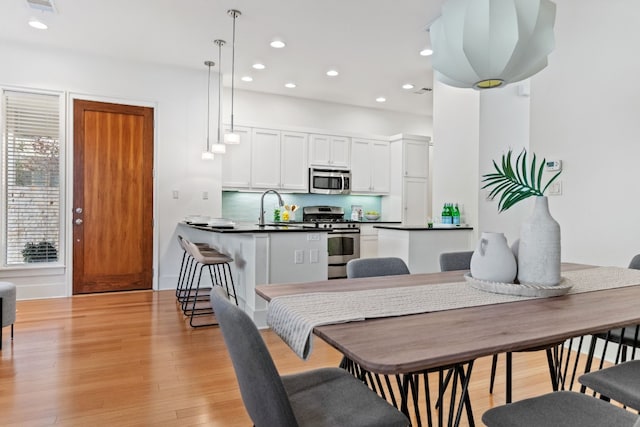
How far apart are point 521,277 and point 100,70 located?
5209mm

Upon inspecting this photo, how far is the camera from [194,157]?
5.28m

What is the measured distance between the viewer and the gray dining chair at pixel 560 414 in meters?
1.08

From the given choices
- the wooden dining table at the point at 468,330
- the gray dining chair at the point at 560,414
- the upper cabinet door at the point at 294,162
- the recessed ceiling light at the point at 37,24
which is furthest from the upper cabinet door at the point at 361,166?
the gray dining chair at the point at 560,414

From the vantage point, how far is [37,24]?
3.97 meters

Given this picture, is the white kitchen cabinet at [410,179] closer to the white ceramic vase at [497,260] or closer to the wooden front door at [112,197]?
the wooden front door at [112,197]

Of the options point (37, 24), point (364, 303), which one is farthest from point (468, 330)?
point (37, 24)

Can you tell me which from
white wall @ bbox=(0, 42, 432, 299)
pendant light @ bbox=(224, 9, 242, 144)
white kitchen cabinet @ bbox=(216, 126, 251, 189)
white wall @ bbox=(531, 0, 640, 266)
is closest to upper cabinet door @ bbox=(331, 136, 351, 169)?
white kitchen cabinet @ bbox=(216, 126, 251, 189)

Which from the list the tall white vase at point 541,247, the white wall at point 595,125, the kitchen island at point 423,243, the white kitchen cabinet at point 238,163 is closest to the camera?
the tall white vase at point 541,247

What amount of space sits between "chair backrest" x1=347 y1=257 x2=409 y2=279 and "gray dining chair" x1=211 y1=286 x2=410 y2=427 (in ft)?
2.21

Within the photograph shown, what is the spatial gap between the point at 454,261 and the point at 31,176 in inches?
187

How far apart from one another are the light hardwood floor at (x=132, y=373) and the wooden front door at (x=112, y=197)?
112 centimetres

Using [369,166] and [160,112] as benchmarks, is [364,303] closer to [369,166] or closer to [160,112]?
[160,112]

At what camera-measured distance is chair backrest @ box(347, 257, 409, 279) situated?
2.00 m

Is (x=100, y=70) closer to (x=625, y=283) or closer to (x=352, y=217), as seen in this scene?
(x=352, y=217)
